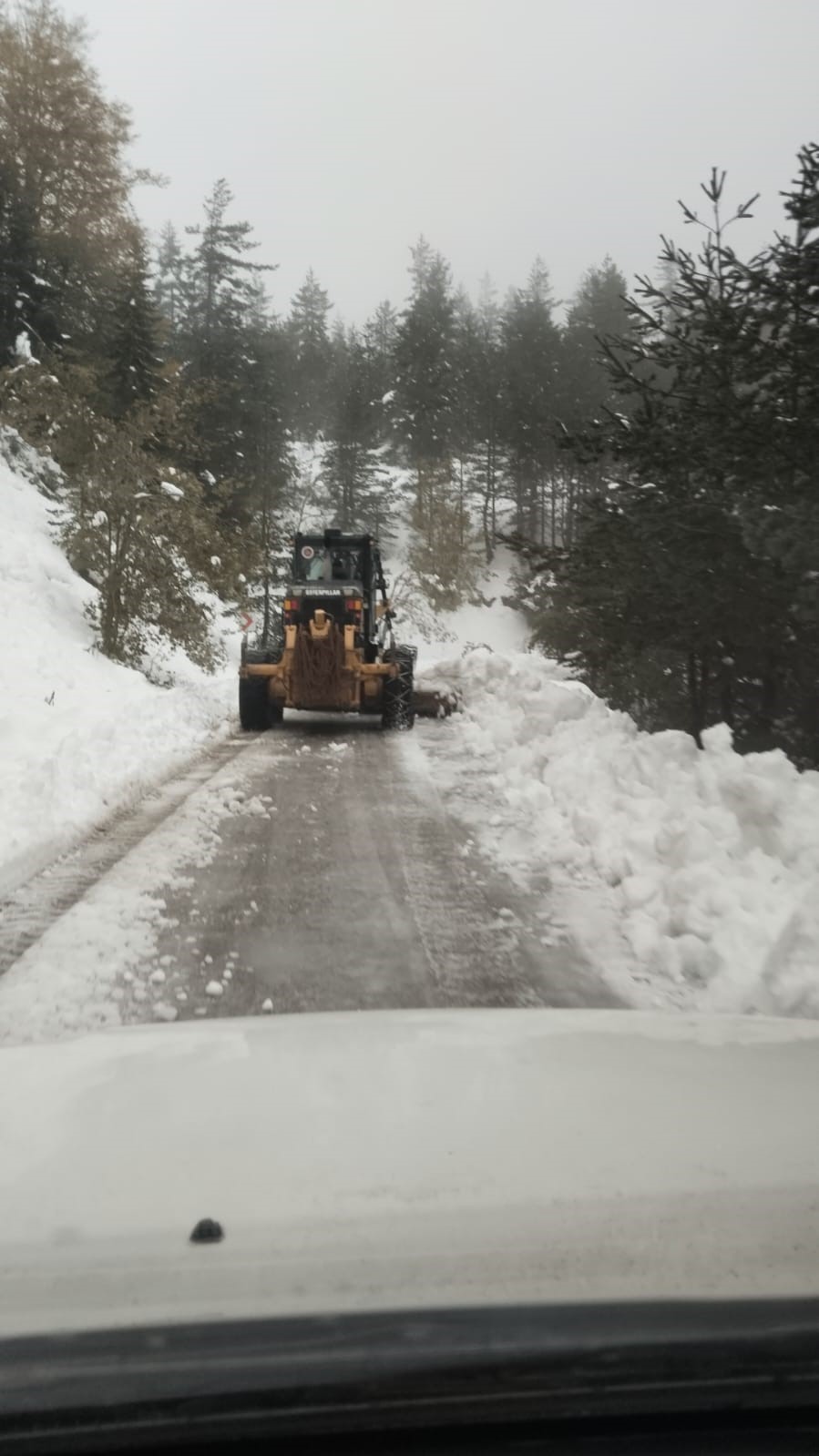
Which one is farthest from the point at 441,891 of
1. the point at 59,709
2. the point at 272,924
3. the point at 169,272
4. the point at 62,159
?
the point at 169,272

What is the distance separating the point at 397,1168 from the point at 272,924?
11.7ft

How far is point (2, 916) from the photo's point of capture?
5.77 m

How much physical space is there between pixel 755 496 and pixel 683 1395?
6.56 metres

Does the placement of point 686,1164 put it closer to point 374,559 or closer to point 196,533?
point 374,559

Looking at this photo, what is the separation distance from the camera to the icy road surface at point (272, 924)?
462 centimetres

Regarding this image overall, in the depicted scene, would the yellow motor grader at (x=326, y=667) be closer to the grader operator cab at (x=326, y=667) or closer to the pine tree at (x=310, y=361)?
the grader operator cab at (x=326, y=667)

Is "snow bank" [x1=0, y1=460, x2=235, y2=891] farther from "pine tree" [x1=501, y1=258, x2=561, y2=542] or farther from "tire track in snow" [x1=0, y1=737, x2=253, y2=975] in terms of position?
"pine tree" [x1=501, y1=258, x2=561, y2=542]

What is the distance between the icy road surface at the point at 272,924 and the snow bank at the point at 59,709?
0.44m

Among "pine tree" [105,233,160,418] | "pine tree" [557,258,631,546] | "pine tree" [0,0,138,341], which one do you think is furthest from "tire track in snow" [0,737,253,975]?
"pine tree" [557,258,631,546]

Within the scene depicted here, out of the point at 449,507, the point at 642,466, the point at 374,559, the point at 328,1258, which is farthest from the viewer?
the point at 449,507

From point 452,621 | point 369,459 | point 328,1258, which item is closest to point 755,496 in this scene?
point 328,1258

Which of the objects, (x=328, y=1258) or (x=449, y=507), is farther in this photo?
(x=449, y=507)

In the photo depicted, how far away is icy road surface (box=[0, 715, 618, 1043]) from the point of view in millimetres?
4617

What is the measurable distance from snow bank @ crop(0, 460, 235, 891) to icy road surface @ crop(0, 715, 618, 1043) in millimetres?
444
